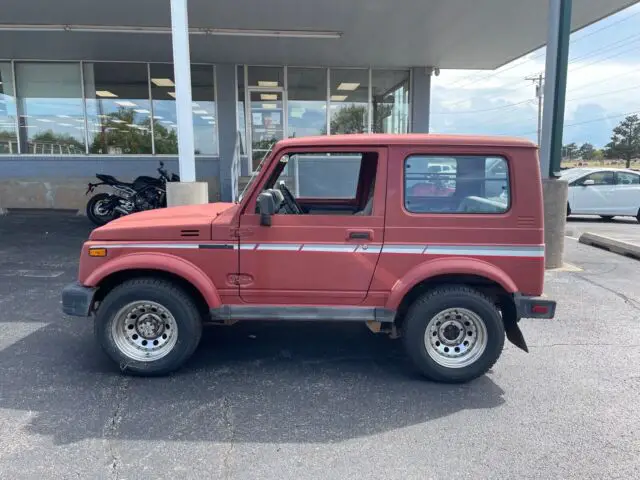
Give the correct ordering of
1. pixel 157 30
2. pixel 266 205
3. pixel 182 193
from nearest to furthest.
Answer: pixel 266 205, pixel 182 193, pixel 157 30

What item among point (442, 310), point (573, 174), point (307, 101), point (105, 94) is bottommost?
point (442, 310)

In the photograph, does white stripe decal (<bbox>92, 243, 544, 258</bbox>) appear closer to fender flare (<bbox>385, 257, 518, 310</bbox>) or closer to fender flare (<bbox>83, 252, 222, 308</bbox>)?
fender flare (<bbox>385, 257, 518, 310</bbox>)

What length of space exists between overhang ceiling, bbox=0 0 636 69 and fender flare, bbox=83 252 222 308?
6850 millimetres

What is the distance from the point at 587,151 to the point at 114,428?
245 feet

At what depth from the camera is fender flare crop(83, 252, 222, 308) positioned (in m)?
3.70

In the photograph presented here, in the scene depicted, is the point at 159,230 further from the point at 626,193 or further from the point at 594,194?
the point at 626,193

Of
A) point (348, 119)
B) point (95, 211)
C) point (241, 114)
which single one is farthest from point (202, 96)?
point (95, 211)

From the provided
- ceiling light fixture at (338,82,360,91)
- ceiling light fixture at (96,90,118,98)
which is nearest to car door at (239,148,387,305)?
ceiling light fixture at (338,82,360,91)

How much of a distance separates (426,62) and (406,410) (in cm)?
1244

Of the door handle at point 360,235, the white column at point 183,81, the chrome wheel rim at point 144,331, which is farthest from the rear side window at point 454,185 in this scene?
the white column at point 183,81

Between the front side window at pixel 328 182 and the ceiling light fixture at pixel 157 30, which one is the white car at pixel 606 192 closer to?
the ceiling light fixture at pixel 157 30

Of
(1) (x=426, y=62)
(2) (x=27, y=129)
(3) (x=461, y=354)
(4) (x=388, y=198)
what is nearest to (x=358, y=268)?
(4) (x=388, y=198)

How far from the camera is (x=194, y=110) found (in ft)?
45.8

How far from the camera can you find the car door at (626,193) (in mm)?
13727
